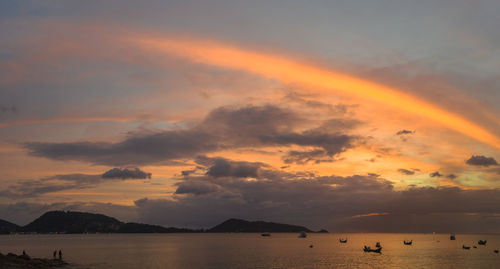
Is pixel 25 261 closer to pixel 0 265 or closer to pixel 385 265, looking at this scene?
pixel 0 265

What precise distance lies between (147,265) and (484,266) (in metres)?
100

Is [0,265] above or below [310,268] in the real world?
above

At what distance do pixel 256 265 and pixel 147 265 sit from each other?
102 feet

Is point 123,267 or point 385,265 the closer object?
point 123,267

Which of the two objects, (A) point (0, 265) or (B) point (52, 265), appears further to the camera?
(B) point (52, 265)

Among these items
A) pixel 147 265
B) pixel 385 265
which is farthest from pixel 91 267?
pixel 385 265

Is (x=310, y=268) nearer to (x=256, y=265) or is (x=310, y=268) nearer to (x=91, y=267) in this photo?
(x=256, y=265)

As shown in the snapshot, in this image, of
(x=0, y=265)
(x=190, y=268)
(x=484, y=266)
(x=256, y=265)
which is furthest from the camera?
(x=484, y=266)

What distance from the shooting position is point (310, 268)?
11069 cm

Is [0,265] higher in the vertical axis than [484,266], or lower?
higher

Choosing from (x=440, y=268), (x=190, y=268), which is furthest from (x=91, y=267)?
(x=440, y=268)

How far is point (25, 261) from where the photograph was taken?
3797 inches

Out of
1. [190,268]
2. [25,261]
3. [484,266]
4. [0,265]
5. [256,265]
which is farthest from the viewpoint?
[484,266]

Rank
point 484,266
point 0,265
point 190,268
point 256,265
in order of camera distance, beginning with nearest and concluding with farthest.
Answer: point 0,265 → point 190,268 → point 256,265 → point 484,266
